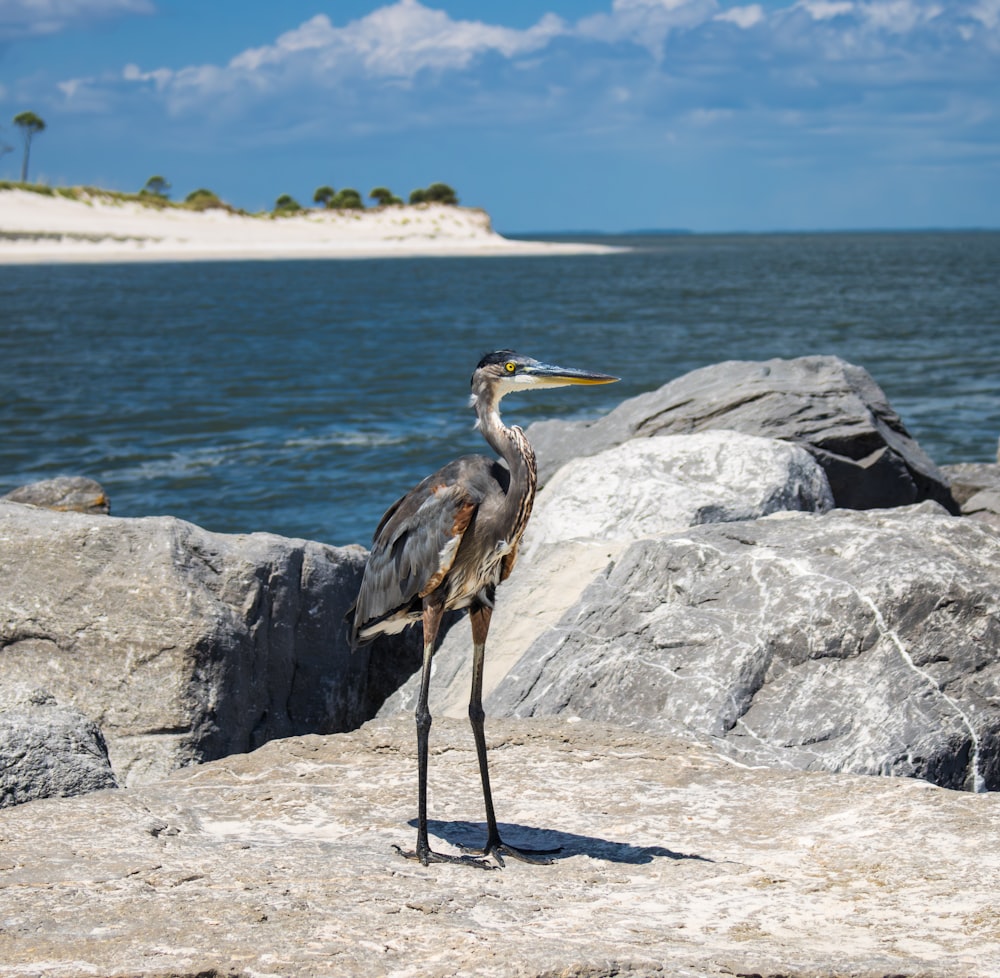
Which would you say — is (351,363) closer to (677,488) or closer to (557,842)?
(677,488)

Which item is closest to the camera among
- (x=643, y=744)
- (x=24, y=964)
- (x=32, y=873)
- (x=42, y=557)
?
(x=24, y=964)

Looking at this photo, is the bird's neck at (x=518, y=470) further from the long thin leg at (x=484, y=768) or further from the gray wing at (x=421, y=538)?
the long thin leg at (x=484, y=768)

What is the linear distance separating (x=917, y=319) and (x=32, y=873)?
32.8 metres

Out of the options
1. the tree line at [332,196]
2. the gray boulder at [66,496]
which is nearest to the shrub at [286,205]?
the tree line at [332,196]

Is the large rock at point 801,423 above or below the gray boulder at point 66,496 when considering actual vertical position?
above

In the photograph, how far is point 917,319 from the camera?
110 feet

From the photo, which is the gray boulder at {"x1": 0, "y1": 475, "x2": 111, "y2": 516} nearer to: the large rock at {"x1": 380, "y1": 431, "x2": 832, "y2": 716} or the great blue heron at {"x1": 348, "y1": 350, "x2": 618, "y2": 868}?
the large rock at {"x1": 380, "y1": 431, "x2": 832, "y2": 716}

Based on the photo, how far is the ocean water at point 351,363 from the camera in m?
15.0

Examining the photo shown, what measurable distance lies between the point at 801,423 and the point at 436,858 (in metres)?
5.71

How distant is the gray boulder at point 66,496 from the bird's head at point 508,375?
738 centimetres

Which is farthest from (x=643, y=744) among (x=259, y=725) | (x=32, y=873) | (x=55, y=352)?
(x=55, y=352)

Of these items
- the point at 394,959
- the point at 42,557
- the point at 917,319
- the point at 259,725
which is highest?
the point at 917,319

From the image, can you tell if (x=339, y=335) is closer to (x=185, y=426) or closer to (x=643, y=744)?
(x=185, y=426)

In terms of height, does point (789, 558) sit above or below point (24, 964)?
above
